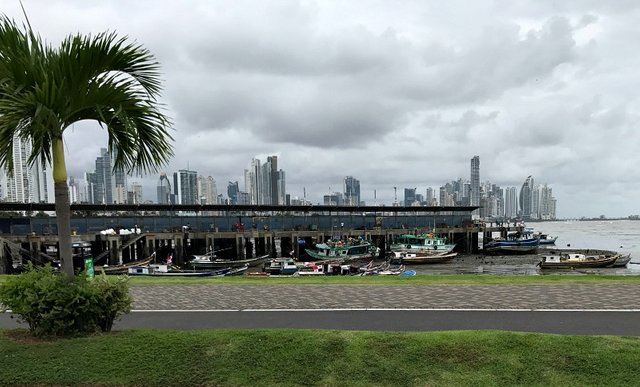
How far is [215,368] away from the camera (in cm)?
529

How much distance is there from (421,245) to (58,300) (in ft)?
175

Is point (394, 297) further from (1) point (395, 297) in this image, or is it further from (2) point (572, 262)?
(2) point (572, 262)

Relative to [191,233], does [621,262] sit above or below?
below

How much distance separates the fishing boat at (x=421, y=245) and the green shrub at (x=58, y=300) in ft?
163

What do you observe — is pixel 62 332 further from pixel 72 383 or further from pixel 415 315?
pixel 415 315

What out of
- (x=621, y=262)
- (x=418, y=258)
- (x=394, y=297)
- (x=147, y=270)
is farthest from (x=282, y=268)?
(x=621, y=262)

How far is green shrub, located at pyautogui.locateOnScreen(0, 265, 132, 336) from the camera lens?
5.70 metres

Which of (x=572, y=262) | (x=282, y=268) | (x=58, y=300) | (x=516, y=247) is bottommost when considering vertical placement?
(x=516, y=247)

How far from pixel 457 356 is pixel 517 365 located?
0.72 meters

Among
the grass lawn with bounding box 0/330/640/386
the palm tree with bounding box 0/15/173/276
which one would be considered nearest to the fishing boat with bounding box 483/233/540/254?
the grass lawn with bounding box 0/330/640/386

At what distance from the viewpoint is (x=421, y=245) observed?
183 ft

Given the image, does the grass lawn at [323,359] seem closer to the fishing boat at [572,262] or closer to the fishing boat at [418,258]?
the fishing boat at [572,262]

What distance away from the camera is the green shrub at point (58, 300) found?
5.70 metres

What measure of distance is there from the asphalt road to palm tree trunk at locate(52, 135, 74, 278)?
2.61m
